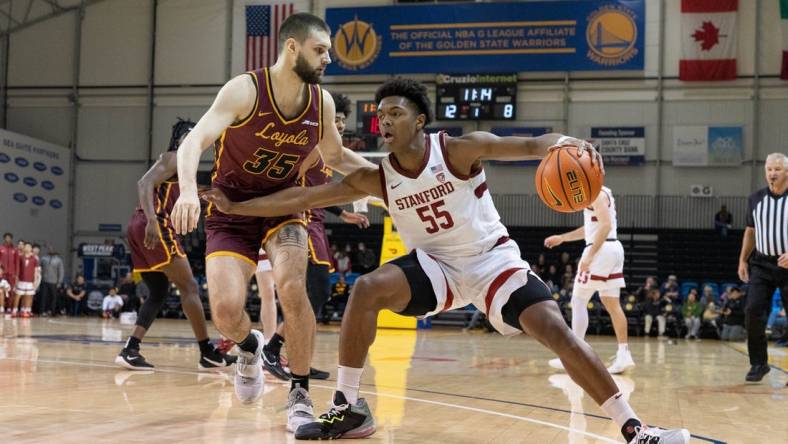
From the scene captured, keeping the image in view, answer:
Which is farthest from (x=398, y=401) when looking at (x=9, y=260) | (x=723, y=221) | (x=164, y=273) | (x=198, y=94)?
(x=198, y=94)

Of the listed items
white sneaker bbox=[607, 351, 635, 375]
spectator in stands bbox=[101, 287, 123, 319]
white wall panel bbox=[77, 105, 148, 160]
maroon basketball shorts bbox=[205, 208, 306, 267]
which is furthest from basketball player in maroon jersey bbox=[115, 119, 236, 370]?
white wall panel bbox=[77, 105, 148, 160]

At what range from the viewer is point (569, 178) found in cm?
378

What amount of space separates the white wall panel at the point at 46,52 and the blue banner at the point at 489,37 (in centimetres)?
868

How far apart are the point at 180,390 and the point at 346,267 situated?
1474 cm

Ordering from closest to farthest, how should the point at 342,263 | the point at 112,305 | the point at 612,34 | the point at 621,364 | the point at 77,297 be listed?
the point at 621,364
the point at 112,305
the point at 342,263
the point at 77,297
the point at 612,34

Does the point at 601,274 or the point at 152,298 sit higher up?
the point at 601,274

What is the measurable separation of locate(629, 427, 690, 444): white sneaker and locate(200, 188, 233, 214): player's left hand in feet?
7.38

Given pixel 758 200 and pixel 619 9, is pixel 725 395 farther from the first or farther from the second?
pixel 619 9

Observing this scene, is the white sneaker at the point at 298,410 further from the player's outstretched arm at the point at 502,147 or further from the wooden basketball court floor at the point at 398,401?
the player's outstretched arm at the point at 502,147

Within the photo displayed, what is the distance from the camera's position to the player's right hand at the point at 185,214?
11.9 ft

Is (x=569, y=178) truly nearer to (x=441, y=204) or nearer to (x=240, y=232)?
(x=441, y=204)

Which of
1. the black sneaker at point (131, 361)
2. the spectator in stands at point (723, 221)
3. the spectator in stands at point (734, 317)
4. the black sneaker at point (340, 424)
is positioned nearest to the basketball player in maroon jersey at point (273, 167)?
the black sneaker at point (340, 424)

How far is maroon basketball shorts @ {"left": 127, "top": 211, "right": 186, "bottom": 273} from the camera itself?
672 centimetres

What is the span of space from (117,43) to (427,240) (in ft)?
79.8
